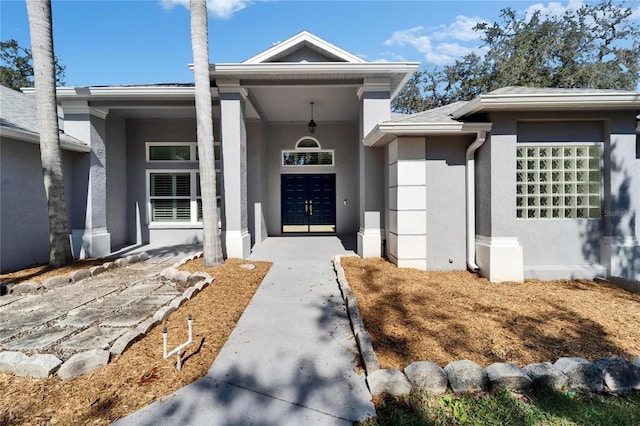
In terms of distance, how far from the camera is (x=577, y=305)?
4.76 m

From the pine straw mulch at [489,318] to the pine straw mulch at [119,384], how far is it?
1.89 m

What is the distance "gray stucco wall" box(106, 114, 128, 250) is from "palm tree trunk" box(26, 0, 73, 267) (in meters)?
2.40

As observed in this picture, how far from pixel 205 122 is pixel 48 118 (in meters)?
3.29

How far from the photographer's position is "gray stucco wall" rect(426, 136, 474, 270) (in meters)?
6.59

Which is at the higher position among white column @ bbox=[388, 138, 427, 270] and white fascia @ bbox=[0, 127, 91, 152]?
white fascia @ bbox=[0, 127, 91, 152]

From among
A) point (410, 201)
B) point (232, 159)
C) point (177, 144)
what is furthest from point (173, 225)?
point (410, 201)

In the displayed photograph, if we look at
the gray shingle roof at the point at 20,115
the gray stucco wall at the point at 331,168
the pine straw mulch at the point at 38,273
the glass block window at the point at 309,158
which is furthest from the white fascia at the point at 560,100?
the gray shingle roof at the point at 20,115

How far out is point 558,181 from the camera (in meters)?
6.40

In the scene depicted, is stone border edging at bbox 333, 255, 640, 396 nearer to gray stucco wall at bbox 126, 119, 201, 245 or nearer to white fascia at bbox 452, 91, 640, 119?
white fascia at bbox 452, 91, 640, 119

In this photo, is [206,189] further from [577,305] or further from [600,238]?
[600,238]

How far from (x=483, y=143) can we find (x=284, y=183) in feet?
24.3

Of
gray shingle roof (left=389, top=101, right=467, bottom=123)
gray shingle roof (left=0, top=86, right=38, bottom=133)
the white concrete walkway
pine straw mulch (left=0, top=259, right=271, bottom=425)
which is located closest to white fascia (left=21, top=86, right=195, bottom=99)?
gray shingle roof (left=0, top=86, right=38, bottom=133)

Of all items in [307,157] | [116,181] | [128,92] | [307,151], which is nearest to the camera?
[128,92]

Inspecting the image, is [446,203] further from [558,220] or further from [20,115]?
[20,115]
